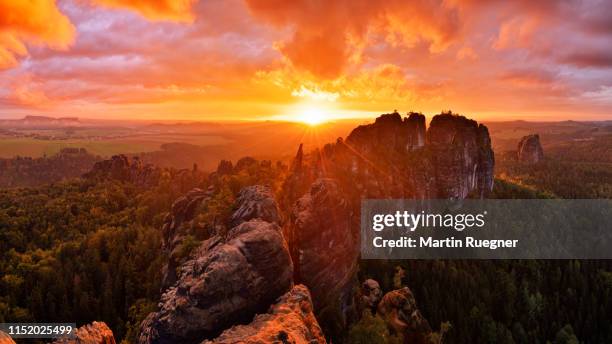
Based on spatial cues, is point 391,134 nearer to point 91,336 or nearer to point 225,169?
point 225,169

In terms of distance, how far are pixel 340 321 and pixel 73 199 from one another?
141217 millimetres

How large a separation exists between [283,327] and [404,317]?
40.4 m

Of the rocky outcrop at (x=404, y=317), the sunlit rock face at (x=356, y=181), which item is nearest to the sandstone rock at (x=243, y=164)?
the sunlit rock face at (x=356, y=181)

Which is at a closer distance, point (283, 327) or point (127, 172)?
point (283, 327)

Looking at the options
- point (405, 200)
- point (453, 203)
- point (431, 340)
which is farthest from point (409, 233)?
point (431, 340)

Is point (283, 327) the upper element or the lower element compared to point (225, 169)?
upper

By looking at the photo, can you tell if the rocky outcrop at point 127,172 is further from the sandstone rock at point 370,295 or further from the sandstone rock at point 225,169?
the sandstone rock at point 370,295

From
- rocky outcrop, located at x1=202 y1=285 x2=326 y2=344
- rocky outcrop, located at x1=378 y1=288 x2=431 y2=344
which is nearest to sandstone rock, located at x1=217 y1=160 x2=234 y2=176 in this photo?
rocky outcrop, located at x1=378 y1=288 x2=431 y2=344

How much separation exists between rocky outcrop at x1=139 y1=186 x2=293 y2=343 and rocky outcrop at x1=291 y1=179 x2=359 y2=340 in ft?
46.9

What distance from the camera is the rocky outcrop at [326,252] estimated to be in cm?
4594

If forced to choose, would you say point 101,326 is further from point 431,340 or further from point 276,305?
point 431,340

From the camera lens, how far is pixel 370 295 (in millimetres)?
64750

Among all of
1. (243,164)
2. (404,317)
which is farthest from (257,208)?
(243,164)

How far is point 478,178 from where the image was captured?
492 feet
